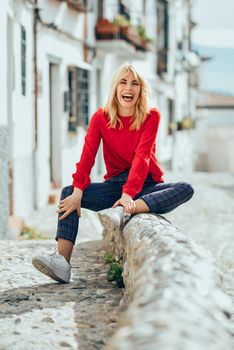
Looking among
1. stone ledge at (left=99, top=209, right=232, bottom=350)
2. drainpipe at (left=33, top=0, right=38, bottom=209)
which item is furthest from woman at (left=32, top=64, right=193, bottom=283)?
drainpipe at (left=33, top=0, right=38, bottom=209)

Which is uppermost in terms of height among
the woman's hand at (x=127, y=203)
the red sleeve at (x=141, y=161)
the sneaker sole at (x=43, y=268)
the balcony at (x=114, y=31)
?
the balcony at (x=114, y=31)

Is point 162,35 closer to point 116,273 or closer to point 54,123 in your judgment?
point 54,123

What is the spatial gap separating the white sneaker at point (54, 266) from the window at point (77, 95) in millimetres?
9941

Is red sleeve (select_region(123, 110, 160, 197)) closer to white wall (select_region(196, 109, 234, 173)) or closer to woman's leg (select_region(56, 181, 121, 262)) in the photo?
woman's leg (select_region(56, 181, 121, 262))

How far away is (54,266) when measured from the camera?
5625mm

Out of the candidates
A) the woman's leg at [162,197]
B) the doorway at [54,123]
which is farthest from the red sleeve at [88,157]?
the doorway at [54,123]

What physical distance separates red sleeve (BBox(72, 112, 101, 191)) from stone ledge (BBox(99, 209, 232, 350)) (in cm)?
78

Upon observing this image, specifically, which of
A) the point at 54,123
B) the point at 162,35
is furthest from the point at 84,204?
the point at 162,35

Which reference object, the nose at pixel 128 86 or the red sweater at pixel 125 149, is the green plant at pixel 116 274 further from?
the nose at pixel 128 86

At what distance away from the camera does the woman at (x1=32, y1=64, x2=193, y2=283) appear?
564 cm

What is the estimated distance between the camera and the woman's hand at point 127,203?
5.61 m

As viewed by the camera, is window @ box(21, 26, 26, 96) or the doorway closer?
window @ box(21, 26, 26, 96)

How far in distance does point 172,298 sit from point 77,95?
13.2 metres

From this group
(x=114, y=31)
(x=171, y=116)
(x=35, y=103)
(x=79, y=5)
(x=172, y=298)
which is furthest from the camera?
(x=171, y=116)
